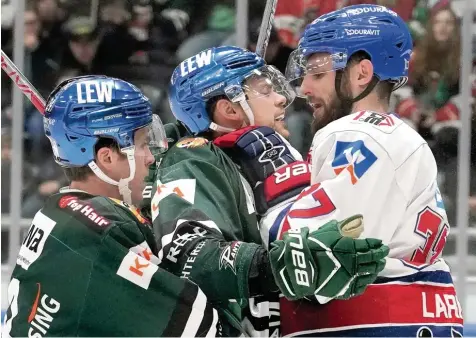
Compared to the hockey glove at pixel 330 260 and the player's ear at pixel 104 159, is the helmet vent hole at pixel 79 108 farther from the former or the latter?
the hockey glove at pixel 330 260

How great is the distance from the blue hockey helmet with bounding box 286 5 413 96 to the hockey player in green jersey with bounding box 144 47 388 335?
187 mm

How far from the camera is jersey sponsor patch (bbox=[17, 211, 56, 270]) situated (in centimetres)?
217

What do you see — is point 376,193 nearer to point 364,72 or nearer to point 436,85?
point 364,72

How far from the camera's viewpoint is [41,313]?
2143mm

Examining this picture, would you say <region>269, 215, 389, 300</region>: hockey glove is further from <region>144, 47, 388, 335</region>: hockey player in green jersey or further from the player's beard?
the player's beard

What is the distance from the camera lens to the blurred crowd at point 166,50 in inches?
177

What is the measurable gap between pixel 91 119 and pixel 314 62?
0.54 metres

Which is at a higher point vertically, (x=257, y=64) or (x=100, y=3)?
(x=257, y=64)

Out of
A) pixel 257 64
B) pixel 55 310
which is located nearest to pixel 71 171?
pixel 55 310

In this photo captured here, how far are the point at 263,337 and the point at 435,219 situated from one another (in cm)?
47

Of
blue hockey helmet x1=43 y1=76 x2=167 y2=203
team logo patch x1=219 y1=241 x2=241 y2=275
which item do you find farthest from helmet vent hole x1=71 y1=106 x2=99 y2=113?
team logo patch x1=219 y1=241 x2=241 y2=275

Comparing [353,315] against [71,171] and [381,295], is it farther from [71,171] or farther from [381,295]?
[71,171]

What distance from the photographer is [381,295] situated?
84.9 inches

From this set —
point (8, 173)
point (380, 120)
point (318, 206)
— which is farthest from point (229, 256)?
point (8, 173)
